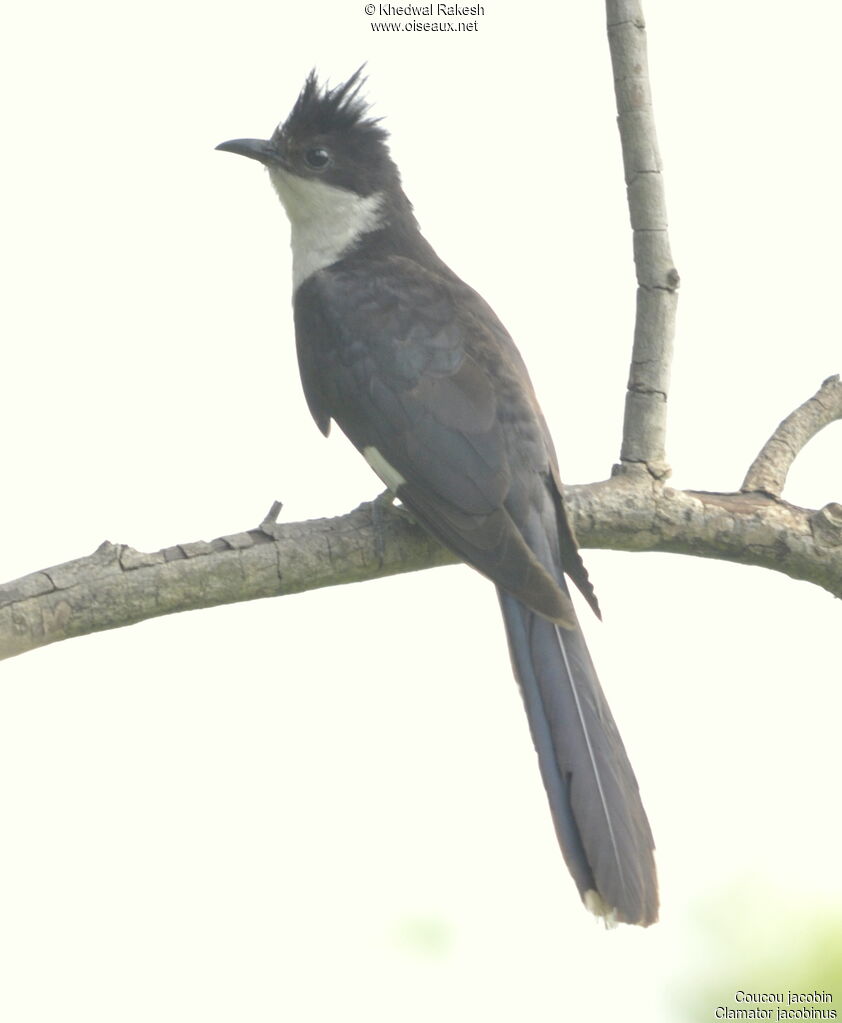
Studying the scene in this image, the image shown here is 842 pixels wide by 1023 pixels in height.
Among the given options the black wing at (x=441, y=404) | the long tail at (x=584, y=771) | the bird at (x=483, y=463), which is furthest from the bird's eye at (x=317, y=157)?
the long tail at (x=584, y=771)

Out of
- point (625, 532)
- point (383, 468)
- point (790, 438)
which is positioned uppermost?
point (383, 468)

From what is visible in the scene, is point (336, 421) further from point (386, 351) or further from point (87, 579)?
point (87, 579)

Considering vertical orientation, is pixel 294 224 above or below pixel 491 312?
above

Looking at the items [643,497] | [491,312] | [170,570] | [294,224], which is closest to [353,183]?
[294,224]

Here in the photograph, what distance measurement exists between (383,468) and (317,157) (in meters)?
1.93

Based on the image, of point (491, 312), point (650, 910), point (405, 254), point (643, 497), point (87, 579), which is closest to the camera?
point (87, 579)

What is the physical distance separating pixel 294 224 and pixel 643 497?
7.72 feet

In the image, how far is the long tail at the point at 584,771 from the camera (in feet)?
12.5

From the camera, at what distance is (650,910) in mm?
3801

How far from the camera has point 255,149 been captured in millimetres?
5781

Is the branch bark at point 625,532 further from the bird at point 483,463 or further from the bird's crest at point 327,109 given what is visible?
the bird's crest at point 327,109

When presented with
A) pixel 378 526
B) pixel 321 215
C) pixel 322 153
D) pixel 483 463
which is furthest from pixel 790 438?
pixel 322 153

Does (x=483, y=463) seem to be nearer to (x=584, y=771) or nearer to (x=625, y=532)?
(x=625, y=532)

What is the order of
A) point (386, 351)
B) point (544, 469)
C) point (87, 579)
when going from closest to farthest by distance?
point (87, 579), point (544, 469), point (386, 351)
